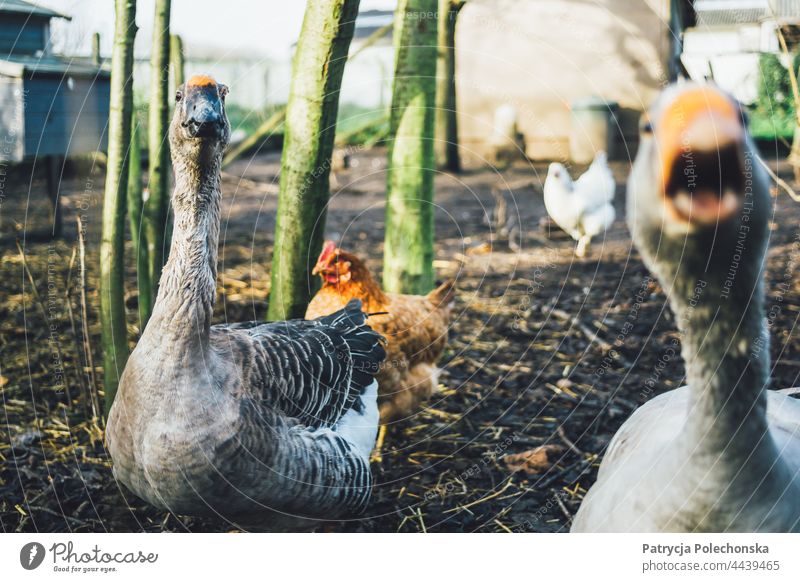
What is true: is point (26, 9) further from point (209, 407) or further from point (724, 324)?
point (724, 324)

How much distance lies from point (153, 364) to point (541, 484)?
1.61 meters

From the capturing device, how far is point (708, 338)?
159cm

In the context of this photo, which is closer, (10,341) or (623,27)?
(10,341)

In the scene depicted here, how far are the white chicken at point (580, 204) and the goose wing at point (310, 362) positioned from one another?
3632 millimetres

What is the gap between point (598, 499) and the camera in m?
2.06

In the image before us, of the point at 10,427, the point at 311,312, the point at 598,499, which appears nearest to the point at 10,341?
the point at 10,427

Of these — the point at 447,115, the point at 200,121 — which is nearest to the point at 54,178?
the point at 200,121

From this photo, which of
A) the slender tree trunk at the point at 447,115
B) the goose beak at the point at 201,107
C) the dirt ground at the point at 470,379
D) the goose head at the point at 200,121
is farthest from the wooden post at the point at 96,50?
the slender tree trunk at the point at 447,115

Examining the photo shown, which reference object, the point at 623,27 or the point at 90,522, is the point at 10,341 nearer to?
the point at 90,522

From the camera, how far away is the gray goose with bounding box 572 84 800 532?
1.33m

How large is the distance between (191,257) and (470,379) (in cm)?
201

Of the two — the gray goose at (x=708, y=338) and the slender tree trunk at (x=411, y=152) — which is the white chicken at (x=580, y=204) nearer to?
the slender tree trunk at (x=411, y=152)

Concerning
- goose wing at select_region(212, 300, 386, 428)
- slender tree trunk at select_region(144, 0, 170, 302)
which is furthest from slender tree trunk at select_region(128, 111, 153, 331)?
goose wing at select_region(212, 300, 386, 428)

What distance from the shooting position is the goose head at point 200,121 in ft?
7.66
